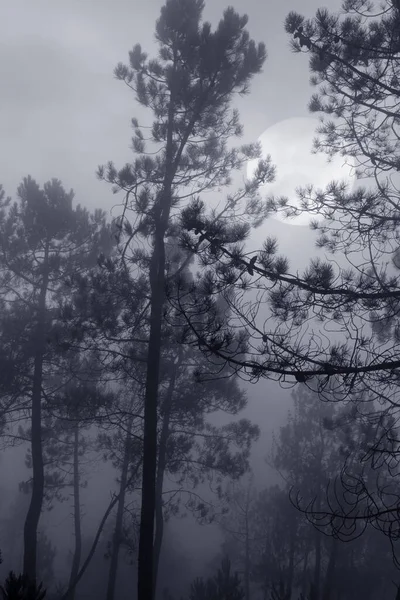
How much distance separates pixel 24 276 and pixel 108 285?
550 centimetres

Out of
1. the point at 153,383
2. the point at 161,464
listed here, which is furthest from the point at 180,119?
the point at 161,464

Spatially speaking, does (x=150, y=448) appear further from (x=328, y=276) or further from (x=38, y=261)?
(x=38, y=261)

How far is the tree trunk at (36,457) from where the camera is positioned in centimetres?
1070

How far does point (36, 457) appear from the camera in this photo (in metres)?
11.5

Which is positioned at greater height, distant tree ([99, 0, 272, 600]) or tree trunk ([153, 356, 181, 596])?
distant tree ([99, 0, 272, 600])

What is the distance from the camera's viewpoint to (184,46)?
9391 mm

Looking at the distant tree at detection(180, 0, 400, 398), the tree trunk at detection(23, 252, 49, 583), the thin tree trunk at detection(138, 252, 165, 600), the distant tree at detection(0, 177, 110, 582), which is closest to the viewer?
the distant tree at detection(180, 0, 400, 398)

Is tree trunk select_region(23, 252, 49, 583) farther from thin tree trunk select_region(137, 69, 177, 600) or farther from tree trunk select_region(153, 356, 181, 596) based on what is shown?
thin tree trunk select_region(137, 69, 177, 600)

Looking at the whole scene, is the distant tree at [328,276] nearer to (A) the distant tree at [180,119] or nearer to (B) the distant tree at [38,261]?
(A) the distant tree at [180,119]

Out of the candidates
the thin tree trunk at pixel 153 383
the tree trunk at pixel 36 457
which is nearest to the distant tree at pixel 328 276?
the thin tree trunk at pixel 153 383

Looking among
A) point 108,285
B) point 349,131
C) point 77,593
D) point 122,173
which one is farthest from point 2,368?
point 77,593

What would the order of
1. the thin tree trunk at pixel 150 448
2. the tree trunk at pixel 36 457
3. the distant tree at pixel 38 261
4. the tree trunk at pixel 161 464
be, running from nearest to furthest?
the thin tree trunk at pixel 150 448
the tree trunk at pixel 36 457
the distant tree at pixel 38 261
the tree trunk at pixel 161 464

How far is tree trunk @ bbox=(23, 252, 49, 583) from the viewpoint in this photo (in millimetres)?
10703

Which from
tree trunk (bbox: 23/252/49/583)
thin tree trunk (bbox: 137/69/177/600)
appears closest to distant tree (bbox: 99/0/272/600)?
thin tree trunk (bbox: 137/69/177/600)
